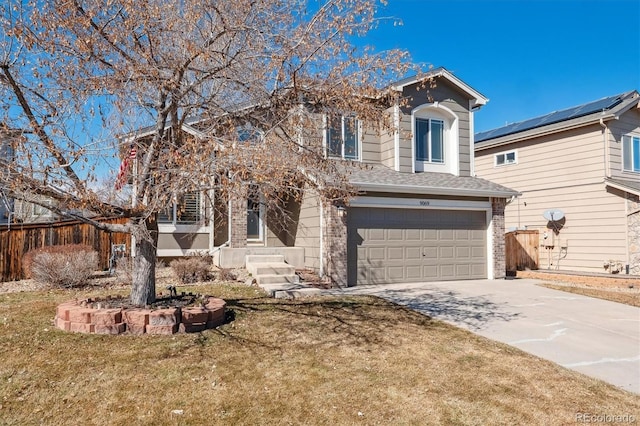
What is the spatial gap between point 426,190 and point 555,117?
9.61 metres

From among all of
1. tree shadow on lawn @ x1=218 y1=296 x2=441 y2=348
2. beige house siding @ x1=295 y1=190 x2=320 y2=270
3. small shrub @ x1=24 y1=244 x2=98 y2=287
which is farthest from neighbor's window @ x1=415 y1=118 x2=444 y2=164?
small shrub @ x1=24 y1=244 x2=98 y2=287

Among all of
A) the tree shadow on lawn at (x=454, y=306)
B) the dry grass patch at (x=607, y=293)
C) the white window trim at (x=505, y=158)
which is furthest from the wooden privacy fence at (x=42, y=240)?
the white window trim at (x=505, y=158)

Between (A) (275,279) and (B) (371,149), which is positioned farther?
(B) (371,149)

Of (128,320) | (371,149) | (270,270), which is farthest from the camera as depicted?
(371,149)

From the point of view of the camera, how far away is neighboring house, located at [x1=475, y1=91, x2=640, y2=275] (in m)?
15.6

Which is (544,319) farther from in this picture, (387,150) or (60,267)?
(60,267)

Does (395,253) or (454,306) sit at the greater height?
(395,253)

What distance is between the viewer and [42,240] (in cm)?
1155

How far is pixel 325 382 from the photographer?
16.1ft

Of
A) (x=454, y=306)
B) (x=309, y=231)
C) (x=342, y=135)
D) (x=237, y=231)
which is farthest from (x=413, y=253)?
(x=342, y=135)

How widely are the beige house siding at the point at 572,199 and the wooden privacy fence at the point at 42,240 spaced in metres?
15.4

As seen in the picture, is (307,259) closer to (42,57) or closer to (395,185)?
(395,185)

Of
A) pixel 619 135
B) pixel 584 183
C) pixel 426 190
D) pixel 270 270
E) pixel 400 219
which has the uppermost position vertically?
pixel 619 135

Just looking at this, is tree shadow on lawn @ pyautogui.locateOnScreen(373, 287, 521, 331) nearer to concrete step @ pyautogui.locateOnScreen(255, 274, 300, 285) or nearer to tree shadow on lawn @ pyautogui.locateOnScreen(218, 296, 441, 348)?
tree shadow on lawn @ pyautogui.locateOnScreen(218, 296, 441, 348)
